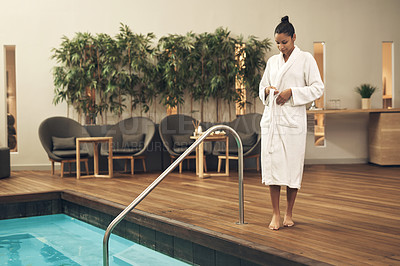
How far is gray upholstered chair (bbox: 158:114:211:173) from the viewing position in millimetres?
7613

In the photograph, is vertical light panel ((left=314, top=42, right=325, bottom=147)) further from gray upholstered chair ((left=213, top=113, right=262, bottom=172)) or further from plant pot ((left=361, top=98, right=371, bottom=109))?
gray upholstered chair ((left=213, top=113, right=262, bottom=172))

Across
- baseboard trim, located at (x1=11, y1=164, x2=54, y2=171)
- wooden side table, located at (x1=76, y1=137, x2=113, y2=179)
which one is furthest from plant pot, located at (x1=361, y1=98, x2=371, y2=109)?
baseboard trim, located at (x1=11, y1=164, x2=54, y2=171)

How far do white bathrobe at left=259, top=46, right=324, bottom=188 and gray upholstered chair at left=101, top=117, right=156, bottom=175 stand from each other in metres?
4.27

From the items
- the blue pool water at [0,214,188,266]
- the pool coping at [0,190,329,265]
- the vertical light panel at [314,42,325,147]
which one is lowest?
the blue pool water at [0,214,188,266]

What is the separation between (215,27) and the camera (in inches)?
345

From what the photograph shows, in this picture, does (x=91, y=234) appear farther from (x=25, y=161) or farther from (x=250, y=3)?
(x=250, y=3)

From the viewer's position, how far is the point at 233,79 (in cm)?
855

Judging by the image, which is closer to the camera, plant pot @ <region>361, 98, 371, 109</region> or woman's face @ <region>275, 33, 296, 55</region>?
woman's face @ <region>275, 33, 296, 55</region>

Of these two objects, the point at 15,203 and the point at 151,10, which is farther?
the point at 151,10

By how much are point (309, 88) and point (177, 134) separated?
4869 mm

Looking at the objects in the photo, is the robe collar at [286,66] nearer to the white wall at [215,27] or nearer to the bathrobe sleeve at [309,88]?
the bathrobe sleeve at [309,88]

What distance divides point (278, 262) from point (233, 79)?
19.9 ft

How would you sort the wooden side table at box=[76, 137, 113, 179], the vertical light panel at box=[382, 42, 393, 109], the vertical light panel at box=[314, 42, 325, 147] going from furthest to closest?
the vertical light panel at box=[382, 42, 393, 109]
the vertical light panel at box=[314, 42, 325, 147]
the wooden side table at box=[76, 137, 113, 179]

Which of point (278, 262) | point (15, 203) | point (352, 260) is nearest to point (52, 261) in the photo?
point (15, 203)
